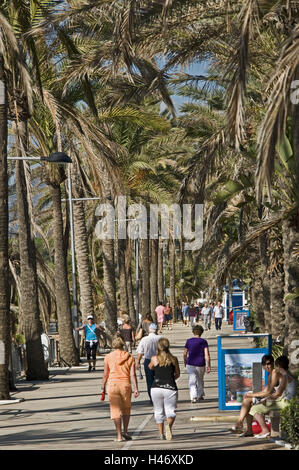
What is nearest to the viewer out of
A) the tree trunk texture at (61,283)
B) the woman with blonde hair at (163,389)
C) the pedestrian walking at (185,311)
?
the woman with blonde hair at (163,389)

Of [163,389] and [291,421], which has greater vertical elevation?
[163,389]

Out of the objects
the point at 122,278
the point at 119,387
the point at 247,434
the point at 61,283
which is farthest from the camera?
the point at 122,278

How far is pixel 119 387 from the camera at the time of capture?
13305 millimetres

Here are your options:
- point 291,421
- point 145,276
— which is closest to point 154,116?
point 291,421

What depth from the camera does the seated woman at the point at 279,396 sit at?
43.5 feet

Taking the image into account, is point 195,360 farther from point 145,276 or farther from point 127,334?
point 145,276

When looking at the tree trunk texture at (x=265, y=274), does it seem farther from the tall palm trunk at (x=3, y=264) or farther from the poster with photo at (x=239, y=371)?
the poster with photo at (x=239, y=371)

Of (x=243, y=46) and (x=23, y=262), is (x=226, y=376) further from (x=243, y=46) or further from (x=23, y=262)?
(x=23, y=262)

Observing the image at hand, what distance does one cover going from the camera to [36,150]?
98.4ft

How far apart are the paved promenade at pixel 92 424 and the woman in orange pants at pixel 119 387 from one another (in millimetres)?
282

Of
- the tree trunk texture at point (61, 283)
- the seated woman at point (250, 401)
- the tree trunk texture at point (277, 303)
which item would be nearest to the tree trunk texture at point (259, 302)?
the tree trunk texture at point (277, 303)

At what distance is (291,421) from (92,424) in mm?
4336

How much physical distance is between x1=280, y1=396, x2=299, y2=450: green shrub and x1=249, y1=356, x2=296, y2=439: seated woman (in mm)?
628

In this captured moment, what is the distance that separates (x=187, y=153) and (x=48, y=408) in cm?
2363
